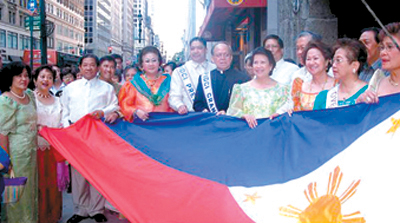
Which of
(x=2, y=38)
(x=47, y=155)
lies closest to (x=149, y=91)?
(x=47, y=155)

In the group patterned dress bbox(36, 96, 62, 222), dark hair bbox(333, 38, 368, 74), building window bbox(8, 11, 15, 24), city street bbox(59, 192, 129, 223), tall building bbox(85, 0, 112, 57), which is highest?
tall building bbox(85, 0, 112, 57)

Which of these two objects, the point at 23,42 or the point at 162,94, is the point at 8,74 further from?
the point at 23,42

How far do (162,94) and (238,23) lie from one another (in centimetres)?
1232

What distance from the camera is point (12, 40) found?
49.4m

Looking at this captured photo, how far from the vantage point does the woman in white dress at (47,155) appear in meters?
4.48

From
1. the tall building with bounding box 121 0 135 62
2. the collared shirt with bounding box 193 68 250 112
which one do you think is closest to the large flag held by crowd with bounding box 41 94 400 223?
the collared shirt with bounding box 193 68 250 112

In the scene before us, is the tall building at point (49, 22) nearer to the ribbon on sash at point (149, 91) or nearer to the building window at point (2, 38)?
the building window at point (2, 38)

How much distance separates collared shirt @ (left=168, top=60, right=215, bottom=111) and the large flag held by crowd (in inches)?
17.3

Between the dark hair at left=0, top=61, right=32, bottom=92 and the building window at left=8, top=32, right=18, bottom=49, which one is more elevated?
the building window at left=8, top=32, right=18, bottom=49

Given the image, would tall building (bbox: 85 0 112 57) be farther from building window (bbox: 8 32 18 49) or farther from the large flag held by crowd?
the large flag held by crowd

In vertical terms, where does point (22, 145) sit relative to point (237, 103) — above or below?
below

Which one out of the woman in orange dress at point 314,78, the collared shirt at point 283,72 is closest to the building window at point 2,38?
the collared shirt at point 283,72

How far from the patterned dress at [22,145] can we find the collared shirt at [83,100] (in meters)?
0.50

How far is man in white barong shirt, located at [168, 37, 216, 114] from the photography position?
485 centimetres
